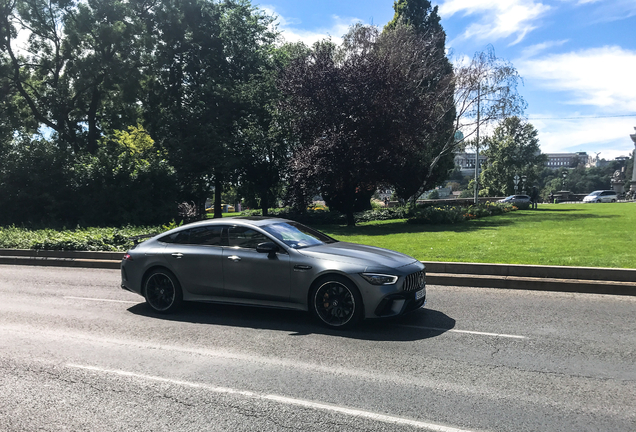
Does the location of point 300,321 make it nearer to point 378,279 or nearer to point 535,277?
point 378,279

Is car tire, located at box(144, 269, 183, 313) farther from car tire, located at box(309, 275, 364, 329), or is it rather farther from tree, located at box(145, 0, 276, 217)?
tree, located at box(145, 0, 276, 217)

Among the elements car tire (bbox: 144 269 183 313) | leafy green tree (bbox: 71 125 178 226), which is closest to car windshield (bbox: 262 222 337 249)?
car tire (bbox: 144 269 183 313)

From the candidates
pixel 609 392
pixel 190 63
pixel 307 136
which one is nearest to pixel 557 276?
pixel 609 392

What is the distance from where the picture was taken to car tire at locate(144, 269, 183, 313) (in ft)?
25.2

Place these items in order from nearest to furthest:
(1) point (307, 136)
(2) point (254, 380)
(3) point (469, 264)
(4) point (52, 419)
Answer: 1. (4) point (52, 419)
2. (2) point (254, 380)
3. (3) point (469, 264)
4. (1) point (307, 136)

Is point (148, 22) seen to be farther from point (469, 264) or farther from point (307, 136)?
point (469, 264)

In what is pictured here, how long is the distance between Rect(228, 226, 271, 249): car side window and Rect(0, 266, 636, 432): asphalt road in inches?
45.4

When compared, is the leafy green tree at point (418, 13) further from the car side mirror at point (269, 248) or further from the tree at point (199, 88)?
the car side mirror at point (269, 248)

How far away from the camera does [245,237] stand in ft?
24.2

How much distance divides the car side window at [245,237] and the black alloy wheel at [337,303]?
121 cm

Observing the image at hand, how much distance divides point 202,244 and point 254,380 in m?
3.28

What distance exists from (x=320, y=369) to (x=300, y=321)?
203 centimetres

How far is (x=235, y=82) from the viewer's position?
1312 inches

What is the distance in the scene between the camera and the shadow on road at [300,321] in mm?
6402
